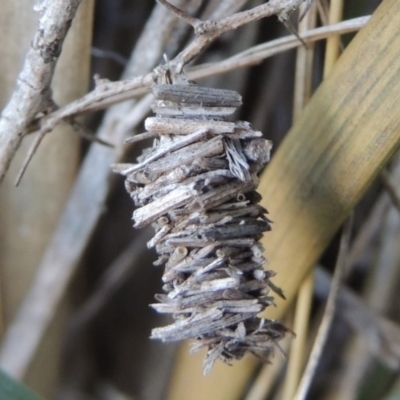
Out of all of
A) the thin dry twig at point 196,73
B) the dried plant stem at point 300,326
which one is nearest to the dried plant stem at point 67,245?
the thin dry twig at point 196,73

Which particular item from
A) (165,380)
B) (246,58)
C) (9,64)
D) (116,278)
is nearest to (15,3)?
(9,64)

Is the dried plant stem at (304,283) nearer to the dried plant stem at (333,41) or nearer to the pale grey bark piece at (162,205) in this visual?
the dried plant stem at (333,41)

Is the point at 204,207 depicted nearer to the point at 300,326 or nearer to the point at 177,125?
the point at 177,125

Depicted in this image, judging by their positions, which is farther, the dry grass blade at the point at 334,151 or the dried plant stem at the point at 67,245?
the dried plant stem at the point at 67,245

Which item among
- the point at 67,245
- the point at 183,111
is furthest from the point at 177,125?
the point at 67,245

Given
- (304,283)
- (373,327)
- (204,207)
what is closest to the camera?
(204,207)

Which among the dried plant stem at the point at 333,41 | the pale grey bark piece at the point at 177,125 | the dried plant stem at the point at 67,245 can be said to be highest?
the dried plant stem at the point at 333,41

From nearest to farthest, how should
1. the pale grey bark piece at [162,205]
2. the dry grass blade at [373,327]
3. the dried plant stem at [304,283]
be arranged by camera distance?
the pale grey bark piece at [162,205] → the dried plant stem at [304,283] → the dry grass blade at [373,327]

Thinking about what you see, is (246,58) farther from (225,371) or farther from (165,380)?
(165,380)
